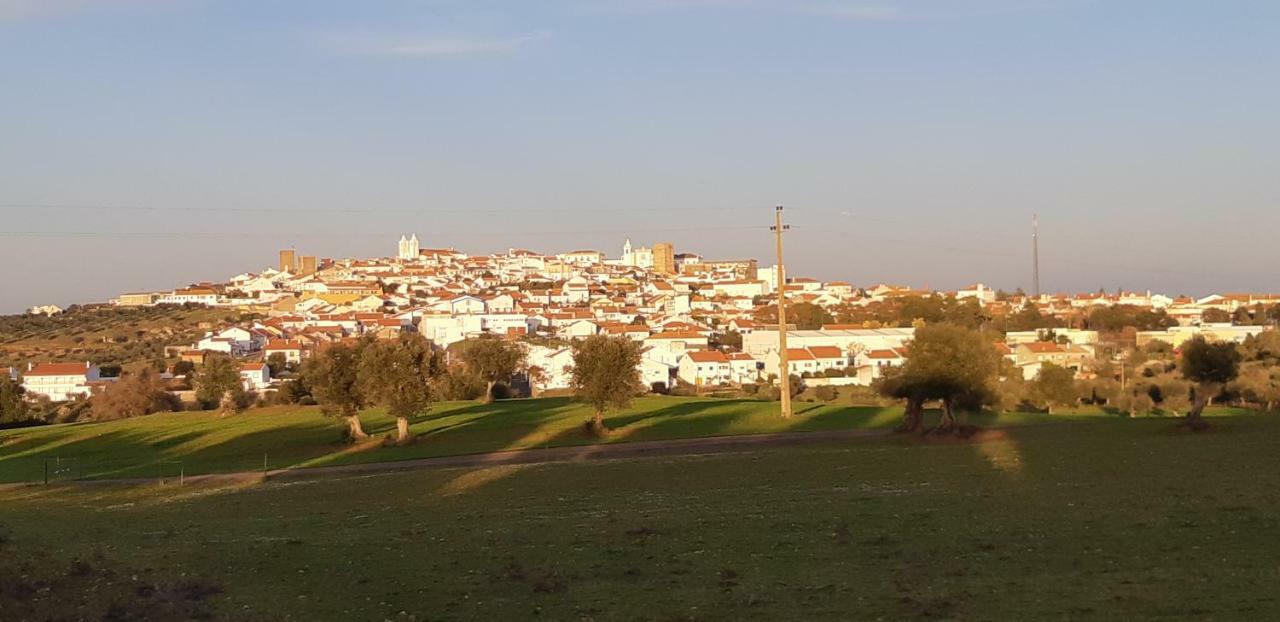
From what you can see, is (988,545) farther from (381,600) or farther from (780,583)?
(381,600)

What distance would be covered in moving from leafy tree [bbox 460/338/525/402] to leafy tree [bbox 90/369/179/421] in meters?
19.2

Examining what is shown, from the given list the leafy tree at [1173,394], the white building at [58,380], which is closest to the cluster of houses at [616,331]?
the white building at [58,380]

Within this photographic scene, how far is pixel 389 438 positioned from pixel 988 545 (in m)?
30.8

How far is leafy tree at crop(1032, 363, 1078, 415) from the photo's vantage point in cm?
5497

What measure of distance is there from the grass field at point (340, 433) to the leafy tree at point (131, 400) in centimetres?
1145

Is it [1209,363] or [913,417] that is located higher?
[1209,363]

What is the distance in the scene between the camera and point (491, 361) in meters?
67.0

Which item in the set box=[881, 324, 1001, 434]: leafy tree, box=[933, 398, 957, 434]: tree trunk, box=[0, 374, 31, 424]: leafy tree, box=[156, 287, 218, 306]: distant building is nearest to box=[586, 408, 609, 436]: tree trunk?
box=[881, 324, 1001, 434]: leafy tree

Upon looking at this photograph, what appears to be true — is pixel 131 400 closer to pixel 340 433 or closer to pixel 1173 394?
pixel 340 433

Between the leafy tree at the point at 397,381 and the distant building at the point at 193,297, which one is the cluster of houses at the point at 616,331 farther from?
the leafy tree at the point at 397,381

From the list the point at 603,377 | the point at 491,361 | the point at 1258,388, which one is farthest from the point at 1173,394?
the point at 491,361

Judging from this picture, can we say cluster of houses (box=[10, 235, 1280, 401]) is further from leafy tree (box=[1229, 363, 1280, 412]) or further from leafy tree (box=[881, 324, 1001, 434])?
leafy tree (box=[1229, 363, 1280, 412])

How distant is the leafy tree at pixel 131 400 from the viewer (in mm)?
66438

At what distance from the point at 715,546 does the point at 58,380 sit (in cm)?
8844
